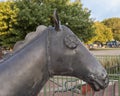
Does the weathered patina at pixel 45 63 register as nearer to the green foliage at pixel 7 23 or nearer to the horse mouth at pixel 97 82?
the horse mouth at pixel 97 82

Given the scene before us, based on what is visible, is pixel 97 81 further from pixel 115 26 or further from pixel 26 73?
pixel 115 26

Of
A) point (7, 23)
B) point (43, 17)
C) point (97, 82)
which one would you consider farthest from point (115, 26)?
point (97, 82)

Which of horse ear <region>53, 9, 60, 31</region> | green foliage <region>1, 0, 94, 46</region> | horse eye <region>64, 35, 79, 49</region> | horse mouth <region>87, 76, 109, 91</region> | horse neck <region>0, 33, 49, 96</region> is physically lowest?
horse mouth <region>87, 76, 109, 91</region>

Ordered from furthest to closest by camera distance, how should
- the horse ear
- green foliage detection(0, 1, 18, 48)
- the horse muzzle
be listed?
green foliage detection(0, 1, 18, 48), the horse muzzle, the horse ear

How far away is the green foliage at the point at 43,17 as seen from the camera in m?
26.5

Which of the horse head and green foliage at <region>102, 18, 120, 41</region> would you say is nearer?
the horse head

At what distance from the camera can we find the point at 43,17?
26.4 m

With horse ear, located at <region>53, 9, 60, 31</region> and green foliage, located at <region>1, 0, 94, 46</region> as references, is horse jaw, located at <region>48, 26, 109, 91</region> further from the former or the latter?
green foliage, located at <region>1, 0, 94, 46</region>

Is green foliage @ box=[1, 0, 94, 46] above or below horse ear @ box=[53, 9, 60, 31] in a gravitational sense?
above

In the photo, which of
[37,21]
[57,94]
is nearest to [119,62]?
[57,94]

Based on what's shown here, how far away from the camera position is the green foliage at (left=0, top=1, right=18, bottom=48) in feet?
90.3

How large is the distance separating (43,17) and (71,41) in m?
24.5

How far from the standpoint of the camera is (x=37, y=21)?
26719 millimetres

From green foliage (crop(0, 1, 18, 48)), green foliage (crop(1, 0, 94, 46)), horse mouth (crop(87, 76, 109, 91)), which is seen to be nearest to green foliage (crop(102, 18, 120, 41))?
green foliage (crop(1, 0, 94, 46))
